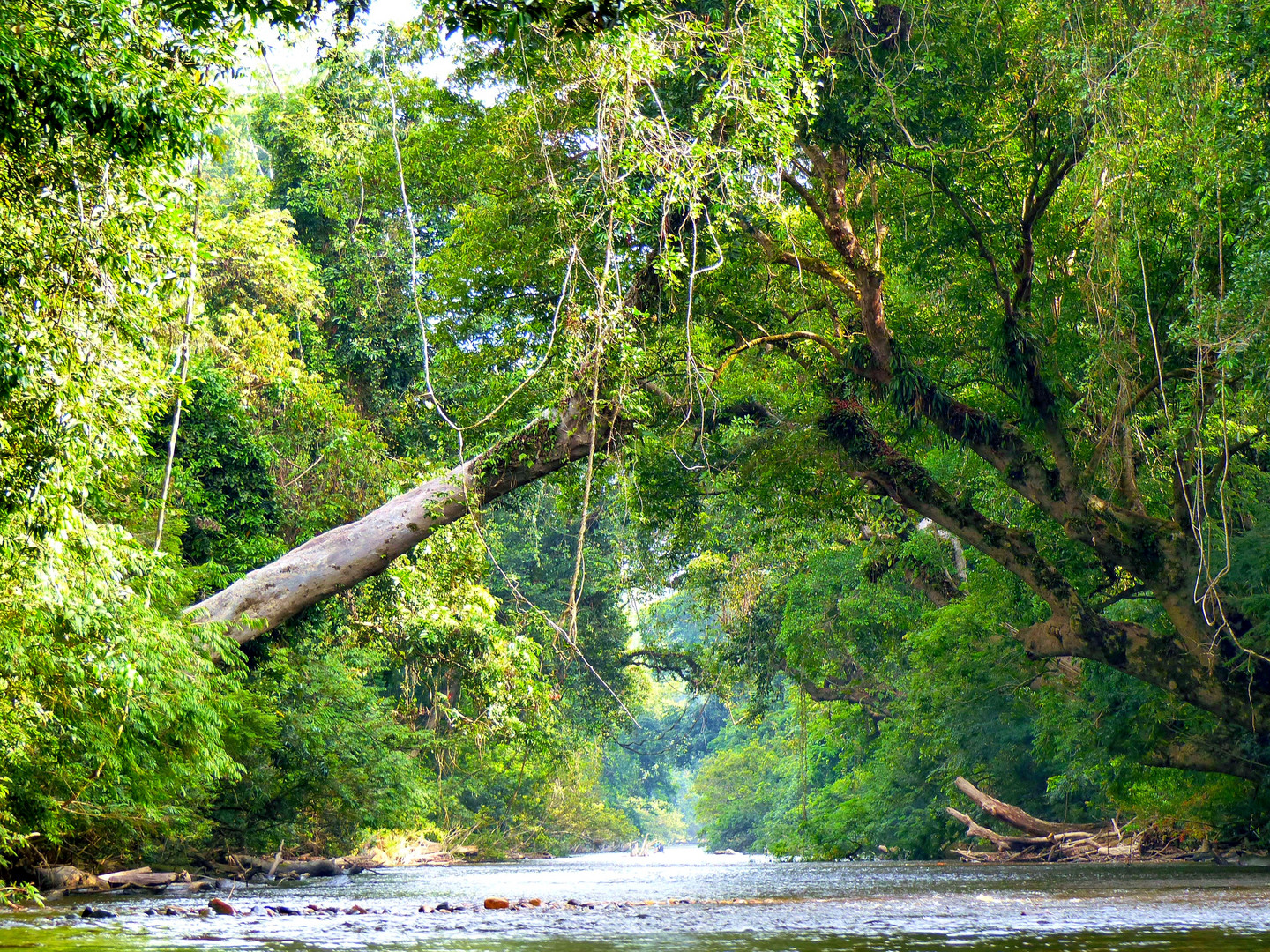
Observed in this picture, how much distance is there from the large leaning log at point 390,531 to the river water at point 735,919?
9.53 feet

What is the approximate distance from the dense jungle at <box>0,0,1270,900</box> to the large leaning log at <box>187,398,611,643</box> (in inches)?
2.4

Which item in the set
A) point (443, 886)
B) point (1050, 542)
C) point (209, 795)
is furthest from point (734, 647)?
point (209, 795)

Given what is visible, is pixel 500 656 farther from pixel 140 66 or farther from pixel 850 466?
pixel 140 66

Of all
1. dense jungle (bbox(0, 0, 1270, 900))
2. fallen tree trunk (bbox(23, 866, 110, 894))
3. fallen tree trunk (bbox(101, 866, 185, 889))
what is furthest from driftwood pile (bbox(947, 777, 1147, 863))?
fallen tree trunk (bbox(23, 866, 110, 894))

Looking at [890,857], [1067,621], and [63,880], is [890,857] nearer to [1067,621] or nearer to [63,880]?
[1067,621]

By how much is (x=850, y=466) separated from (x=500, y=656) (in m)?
5.27

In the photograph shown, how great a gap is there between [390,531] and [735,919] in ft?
18.6

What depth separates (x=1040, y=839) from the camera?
20688mm

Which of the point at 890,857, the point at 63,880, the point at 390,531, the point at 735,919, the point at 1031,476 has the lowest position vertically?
the point at 890,857

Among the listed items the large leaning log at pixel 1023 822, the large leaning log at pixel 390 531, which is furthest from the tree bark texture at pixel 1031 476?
the large leaning log at pixel 1023 822

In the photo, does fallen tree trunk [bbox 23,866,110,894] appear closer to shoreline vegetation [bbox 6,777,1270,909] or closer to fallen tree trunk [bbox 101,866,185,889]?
shoreline vegetation [bbox 6,777,1270,909]

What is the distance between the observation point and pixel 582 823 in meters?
43.1

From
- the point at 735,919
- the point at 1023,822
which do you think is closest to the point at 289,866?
the point at 735,919

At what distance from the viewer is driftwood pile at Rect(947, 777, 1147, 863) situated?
1933 centimetres
